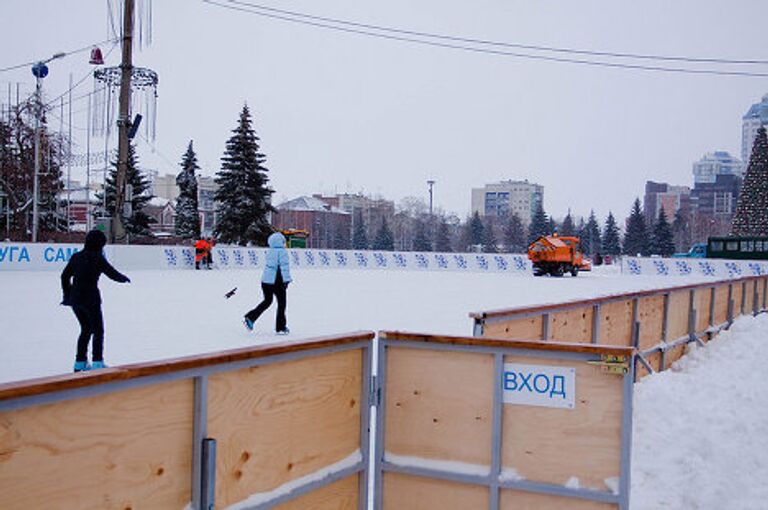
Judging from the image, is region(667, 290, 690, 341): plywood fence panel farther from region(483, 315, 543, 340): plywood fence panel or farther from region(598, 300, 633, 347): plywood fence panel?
region(483, 315, 543, 340): plywood fence panel

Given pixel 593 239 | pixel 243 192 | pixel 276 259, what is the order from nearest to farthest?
pixel 276 259 → pixel 243 192 → pixel 593 239

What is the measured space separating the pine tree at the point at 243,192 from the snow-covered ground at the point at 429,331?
3275 centimetres

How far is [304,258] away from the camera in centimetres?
4006

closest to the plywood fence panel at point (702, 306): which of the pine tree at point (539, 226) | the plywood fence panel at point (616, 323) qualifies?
the plywood fence panel at point (616, 323)

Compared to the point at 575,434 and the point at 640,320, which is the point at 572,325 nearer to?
the point at 640,320

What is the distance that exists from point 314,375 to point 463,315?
497 inches

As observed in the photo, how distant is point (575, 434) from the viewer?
379 centimetres

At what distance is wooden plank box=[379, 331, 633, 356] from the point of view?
12.1 ft

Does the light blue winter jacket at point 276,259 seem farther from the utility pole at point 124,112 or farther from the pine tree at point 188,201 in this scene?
the pine tree at point 188,201

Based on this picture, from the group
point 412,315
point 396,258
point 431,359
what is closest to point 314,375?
point 431,359

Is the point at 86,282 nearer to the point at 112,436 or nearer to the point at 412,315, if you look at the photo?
the point at 112,436

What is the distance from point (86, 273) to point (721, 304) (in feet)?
40.3

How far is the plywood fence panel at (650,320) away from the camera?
405 inches

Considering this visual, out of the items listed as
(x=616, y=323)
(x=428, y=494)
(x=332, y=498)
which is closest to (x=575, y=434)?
(x=428, y=494)
